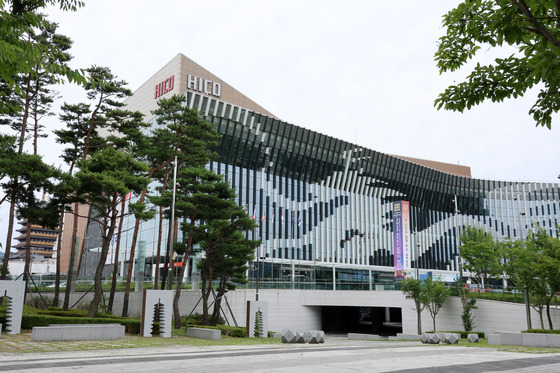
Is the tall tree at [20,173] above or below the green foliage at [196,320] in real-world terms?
above

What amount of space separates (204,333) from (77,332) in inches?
301

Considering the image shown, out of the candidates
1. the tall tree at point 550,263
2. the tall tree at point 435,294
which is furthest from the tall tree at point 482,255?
the tall tree at point 550,263

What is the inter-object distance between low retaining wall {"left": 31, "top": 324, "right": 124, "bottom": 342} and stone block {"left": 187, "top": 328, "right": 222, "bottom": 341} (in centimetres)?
506

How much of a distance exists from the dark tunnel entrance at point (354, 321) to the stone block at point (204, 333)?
1043 inches

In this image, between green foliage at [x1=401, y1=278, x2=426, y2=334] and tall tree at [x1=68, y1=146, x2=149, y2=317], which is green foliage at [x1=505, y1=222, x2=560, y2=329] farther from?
tall tree at [x1=68, y1=146, x2=149, y2=317]

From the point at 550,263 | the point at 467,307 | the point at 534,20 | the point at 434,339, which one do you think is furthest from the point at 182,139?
the point at 534,20

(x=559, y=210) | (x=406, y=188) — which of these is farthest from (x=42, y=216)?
(x=559, y=210)

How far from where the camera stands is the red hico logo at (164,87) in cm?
5695

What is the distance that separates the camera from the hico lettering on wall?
56.3 metres

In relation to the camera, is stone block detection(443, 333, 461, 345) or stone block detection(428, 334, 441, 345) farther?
stone block detection(428, 334, 441, 345)

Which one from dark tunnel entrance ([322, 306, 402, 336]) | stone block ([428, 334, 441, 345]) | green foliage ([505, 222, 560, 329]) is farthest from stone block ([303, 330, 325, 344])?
dark tunnel entrance ([322, 306, 402, 336])

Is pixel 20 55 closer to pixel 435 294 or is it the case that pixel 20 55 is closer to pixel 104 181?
pixel 104 181

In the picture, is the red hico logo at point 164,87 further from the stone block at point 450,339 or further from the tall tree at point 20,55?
the tall tree at point 20,55

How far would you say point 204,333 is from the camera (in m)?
26.2
